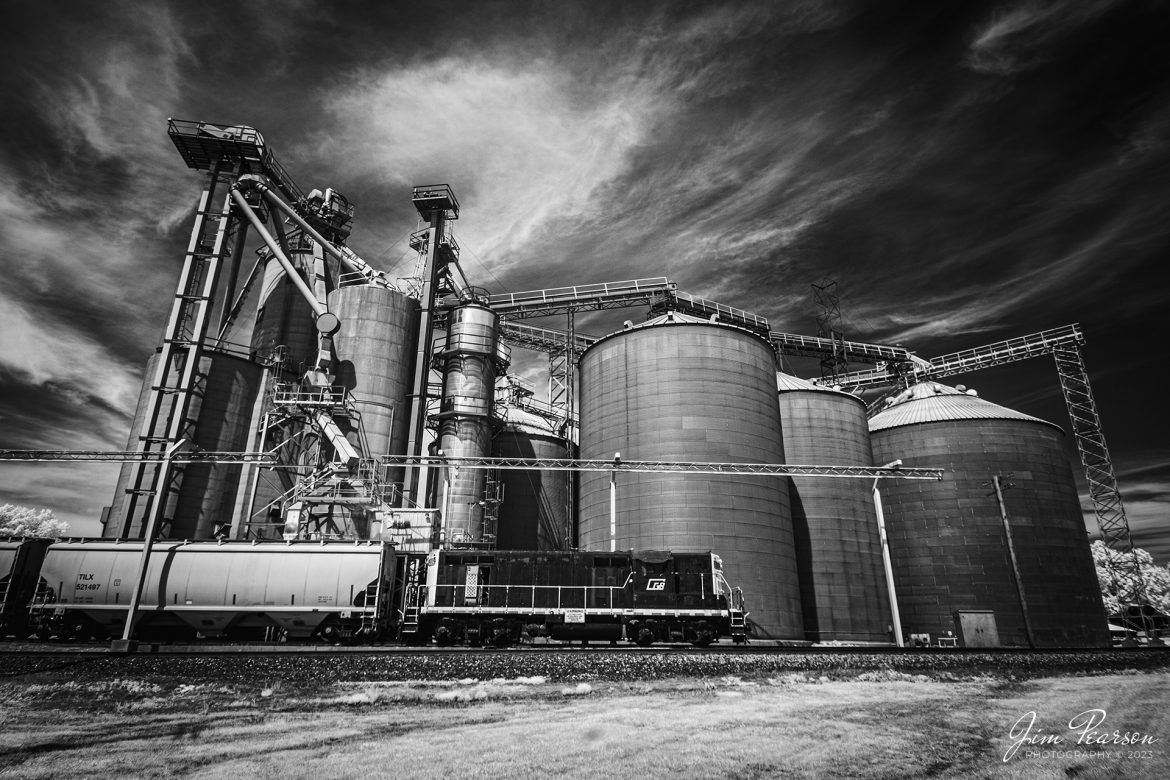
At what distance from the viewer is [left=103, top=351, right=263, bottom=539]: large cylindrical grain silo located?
127 ft

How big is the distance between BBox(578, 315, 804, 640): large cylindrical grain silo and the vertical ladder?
2634 cm

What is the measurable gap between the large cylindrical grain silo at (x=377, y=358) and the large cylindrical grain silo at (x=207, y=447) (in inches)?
280

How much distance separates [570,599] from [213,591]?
47.0 feet

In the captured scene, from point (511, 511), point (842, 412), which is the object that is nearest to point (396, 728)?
point (511, 511)

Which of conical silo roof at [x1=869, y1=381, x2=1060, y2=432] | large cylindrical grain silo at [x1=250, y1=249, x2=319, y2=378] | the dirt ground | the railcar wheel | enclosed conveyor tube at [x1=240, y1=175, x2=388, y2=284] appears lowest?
the dirt ground

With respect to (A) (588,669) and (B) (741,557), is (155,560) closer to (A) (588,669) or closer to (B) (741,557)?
(A) (588,669)

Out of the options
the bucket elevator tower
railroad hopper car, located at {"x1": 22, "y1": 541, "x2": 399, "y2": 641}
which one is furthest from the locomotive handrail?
the bucket elevator tower

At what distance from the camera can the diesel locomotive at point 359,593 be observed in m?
24.5

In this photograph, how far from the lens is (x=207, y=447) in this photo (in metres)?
41.6

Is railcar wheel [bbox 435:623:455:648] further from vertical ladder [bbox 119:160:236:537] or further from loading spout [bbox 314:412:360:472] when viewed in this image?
vertical ladder [bbox 119:160:236:537]

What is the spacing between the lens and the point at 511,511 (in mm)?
51625

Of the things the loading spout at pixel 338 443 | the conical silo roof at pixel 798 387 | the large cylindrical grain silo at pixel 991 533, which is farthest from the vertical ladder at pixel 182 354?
the large cylindrical grain silo at pixel 991 533

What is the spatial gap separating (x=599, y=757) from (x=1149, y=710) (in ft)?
43.6

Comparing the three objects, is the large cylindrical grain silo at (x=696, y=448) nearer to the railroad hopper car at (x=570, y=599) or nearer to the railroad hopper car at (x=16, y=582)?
the railroad hopper car at (x=570, y=599)
